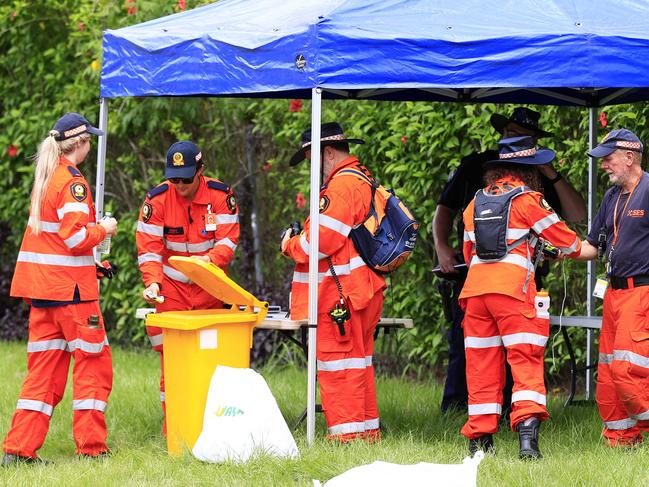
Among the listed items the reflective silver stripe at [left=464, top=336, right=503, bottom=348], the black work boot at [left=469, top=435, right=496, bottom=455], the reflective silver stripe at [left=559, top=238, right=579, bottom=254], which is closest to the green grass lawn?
the black work boot at [left=469, top=435, right=496, bottom=455]

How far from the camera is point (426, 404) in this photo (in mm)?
8391

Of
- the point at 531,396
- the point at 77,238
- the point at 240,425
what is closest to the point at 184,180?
the point at 77,238

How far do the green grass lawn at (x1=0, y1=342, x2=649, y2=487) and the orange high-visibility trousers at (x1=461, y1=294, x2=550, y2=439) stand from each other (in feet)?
0.80

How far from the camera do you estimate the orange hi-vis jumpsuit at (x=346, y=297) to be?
6.86m

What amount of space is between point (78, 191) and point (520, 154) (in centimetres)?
246

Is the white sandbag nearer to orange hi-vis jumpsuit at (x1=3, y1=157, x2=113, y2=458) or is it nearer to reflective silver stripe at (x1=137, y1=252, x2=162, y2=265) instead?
orange hi-vis jumpsuit at (x1=3, y1=157, x2=113, y2=458)

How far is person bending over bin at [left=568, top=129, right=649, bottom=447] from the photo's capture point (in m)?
6.54

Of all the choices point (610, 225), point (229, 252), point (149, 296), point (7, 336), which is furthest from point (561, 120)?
point (7, 336)

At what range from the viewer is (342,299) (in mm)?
6859

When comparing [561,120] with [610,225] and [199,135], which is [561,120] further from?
[199,135]

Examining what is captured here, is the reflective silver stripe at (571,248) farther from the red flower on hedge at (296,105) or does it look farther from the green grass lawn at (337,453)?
the red flower on hedge at (296,105)

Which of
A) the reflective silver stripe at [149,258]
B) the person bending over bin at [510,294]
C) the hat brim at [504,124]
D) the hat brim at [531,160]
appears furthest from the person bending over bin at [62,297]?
the hat brim at [504,124]

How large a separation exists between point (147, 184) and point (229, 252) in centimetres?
400

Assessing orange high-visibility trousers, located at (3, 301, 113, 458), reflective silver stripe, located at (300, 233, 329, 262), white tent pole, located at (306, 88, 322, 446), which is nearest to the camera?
white tent pole, located at (306, 88, 322, 446)
